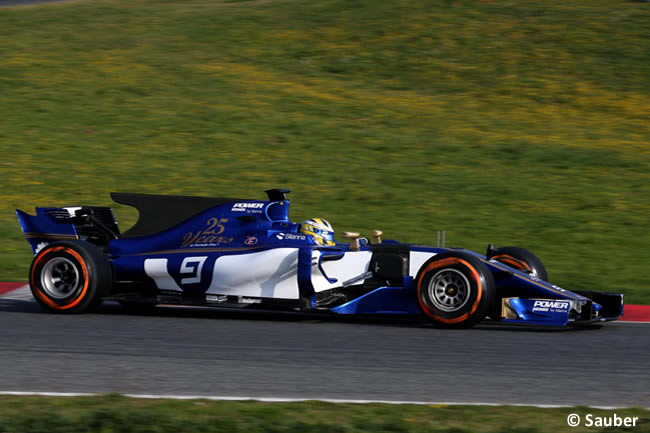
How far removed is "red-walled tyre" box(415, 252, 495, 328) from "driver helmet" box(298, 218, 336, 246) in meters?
1.20

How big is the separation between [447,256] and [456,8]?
24.6 m

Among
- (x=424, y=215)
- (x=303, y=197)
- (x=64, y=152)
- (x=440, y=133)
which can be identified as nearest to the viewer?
(x=424, y=215)

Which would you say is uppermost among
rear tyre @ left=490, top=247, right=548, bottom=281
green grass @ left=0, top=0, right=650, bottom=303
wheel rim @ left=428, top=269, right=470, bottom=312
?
green grass @ left=0, top=0, right=650, bottom=303

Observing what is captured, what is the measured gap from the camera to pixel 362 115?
73.7ft

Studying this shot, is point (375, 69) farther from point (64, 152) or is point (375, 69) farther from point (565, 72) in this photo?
point (64, 152)

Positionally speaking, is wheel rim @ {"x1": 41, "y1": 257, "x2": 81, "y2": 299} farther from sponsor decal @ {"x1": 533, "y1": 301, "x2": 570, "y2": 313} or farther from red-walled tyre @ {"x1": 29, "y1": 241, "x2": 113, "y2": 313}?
sponsor decal @ {"x1": 533, "y1": 301, "x2": 570, "y2": 313}

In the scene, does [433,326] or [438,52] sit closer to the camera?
[433,326]

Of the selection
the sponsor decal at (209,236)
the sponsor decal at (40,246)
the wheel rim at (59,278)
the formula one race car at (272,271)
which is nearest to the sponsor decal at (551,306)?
the formula one race car at (272,271)

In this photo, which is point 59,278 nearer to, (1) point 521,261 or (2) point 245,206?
(2) point 245,206

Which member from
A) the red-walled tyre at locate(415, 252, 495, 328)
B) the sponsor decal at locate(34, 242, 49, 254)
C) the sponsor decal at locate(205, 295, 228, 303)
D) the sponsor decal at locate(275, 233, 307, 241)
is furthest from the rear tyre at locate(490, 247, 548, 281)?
the sponsor decal at locate(34, 242, 49, 254)

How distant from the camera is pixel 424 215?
15570 mm

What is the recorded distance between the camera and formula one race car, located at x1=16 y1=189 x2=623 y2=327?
798 centimetres

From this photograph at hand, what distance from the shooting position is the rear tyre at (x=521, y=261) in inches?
350

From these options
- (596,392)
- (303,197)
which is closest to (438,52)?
(303,197)
